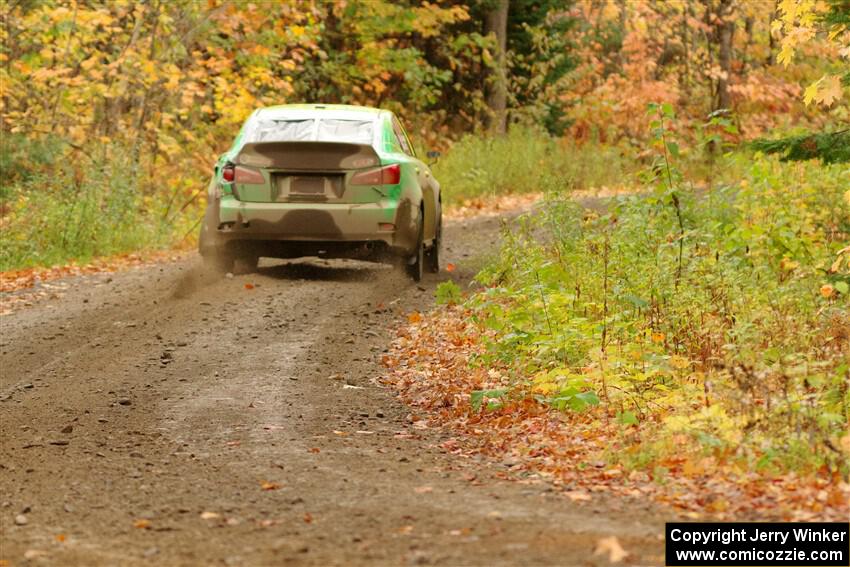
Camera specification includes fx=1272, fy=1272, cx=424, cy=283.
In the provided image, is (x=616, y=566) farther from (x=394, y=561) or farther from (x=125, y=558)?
(x=125, y=558)

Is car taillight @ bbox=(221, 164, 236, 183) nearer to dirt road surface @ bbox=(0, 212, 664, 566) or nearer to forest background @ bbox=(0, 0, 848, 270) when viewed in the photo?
dirt road surface @ bbox=(0, 212, 664, 566)

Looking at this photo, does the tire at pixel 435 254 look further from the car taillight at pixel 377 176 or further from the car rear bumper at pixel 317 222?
the car taillight at pixel 377 176

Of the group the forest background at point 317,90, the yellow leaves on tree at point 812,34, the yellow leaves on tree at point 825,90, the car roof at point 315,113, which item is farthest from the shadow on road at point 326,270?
the yellow leaves on tree at point 825,90

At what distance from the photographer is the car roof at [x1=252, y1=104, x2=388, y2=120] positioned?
47.3 feet

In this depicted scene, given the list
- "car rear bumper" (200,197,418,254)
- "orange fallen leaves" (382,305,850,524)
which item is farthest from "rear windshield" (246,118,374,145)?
"orange fallen leaves" (382,305,850,524)

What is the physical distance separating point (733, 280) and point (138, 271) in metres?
8.74

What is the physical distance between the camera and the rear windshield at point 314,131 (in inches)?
550

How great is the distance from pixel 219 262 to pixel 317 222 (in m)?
1.62

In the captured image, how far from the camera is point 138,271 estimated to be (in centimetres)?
1633

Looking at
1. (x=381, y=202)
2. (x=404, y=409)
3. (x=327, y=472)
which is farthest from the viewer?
(x=381, y=202)

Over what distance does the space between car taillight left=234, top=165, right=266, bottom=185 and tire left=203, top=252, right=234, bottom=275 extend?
1.07 m

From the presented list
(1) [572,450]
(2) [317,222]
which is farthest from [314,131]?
(1) [572,450]

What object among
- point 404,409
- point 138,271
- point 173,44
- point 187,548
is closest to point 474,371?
point 404,409

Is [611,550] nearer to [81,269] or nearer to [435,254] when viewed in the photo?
[435,254]
